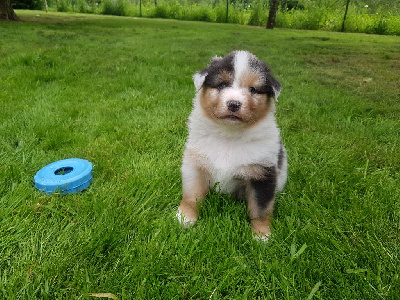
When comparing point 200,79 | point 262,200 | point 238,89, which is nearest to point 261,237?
point 262,200

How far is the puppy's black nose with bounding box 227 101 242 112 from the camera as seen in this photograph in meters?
1.97

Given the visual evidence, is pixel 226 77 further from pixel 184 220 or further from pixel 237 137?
pixel 184 220

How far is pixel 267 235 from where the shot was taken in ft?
7.04

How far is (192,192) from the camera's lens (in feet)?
7.61

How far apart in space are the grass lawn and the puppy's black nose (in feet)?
2.52

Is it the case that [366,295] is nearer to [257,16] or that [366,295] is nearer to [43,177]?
[43,177]

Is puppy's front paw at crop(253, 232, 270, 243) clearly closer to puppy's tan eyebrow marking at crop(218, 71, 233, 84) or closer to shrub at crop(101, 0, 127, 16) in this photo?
puppy's tan eyebrow marking at crop(218, 71, 233, 84)

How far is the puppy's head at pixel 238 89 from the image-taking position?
202 centimetres

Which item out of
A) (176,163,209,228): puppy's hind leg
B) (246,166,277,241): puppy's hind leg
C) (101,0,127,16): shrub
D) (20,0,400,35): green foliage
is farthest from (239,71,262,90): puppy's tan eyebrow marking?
(101,0,127,16): shrub

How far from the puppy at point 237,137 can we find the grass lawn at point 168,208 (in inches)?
7.3

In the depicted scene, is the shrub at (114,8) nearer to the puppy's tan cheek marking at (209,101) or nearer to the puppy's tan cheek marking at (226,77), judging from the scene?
the puppy's tan cheek marking at (209,101)

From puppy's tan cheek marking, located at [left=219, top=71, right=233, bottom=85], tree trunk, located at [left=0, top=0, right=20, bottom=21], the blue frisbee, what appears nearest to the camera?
puppy's tan cheek marking, located at [left=219, top=71, right=233, bottom=85]

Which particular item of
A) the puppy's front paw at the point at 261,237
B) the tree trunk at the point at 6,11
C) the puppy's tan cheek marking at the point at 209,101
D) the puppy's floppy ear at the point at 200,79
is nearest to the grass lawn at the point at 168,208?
the puppy's front paw at the point at 261,237

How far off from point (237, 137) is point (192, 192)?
0.54m
